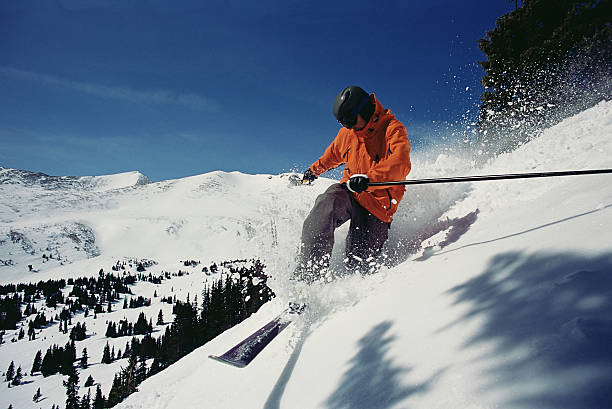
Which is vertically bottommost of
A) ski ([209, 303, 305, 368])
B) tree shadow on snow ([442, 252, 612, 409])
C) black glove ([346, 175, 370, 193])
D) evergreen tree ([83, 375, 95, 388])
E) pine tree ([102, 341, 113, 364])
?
evergreen tree ([83, 375, 95, 388])

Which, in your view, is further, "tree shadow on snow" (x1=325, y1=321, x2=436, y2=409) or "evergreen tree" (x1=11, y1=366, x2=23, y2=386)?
"evergreen tree" (x1=11, y1=366, x2=23, y2=386)

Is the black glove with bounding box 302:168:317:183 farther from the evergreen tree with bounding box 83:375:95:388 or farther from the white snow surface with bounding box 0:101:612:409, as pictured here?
the evergreen tree with bounding box 83:375:95:388

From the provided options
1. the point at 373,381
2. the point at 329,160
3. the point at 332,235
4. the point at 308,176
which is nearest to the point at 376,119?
the point at 329,160

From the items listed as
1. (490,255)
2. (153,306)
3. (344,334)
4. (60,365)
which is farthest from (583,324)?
(153,306)

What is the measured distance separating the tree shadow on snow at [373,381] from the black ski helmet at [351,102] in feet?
9.01

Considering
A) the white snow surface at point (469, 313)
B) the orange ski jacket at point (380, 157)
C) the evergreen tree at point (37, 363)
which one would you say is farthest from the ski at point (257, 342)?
the evergreen tree at point (37, 363)

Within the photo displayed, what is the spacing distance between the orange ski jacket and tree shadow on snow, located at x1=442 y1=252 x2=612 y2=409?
2.00 m

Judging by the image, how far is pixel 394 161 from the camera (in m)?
3.68

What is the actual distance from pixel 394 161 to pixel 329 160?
199cm

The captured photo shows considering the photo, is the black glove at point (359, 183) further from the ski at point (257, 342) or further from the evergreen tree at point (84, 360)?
the evergreen tree at point (84, 360)

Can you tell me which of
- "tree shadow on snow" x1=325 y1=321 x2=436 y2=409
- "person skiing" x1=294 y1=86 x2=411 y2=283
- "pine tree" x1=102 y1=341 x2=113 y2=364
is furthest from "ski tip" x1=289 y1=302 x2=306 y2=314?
"pine tree" x1=102 y1=341 x2=113 y2=364

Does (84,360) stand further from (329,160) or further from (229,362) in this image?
(329,160)

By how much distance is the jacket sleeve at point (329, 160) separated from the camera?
543 cm

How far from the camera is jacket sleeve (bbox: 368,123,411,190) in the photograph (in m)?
3.63
